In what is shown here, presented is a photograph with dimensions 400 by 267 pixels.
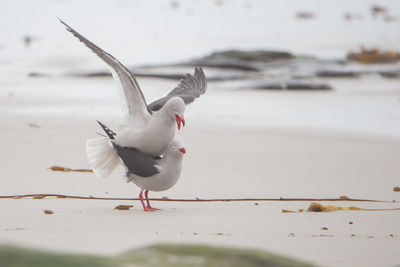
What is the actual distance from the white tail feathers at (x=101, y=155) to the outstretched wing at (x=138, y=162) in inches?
10.4

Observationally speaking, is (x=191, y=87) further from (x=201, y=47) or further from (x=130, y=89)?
(x=201, y=47)

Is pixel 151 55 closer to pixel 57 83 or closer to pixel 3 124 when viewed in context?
pixel 57 83

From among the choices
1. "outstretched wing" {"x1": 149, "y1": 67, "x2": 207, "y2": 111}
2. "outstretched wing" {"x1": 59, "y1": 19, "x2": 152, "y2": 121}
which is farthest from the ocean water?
"outstretched wing" {"x1": 59, "y1": 19, "x2": 152, "y2": 121}

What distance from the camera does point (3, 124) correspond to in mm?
9102

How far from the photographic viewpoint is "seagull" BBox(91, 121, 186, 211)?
5.56m

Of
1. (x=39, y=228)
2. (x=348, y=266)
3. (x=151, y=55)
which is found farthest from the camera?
(x=151, y=55)

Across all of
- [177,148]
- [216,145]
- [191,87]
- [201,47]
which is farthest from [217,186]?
[201,47]

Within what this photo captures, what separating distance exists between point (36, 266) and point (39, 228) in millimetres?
2541

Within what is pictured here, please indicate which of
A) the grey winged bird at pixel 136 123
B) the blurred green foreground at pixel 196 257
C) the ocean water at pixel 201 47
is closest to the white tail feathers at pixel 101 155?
the grey winged bird at pixel 136 123

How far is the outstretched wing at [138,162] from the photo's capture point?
5.55 meters

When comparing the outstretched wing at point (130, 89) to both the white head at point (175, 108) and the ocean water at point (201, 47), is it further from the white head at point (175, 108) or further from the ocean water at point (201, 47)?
the ocean water at point (201, 47)

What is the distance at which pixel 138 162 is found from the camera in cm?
558

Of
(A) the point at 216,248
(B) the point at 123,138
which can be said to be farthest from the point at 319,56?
(A) the point at 216,248

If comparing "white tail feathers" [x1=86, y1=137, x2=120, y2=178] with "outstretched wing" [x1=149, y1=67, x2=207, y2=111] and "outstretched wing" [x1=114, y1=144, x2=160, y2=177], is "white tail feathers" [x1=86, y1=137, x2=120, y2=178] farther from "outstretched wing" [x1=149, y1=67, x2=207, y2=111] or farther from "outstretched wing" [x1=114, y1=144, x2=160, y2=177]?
"outstretched wing" [x1=149, y1=67, x2=207, y2=111]
